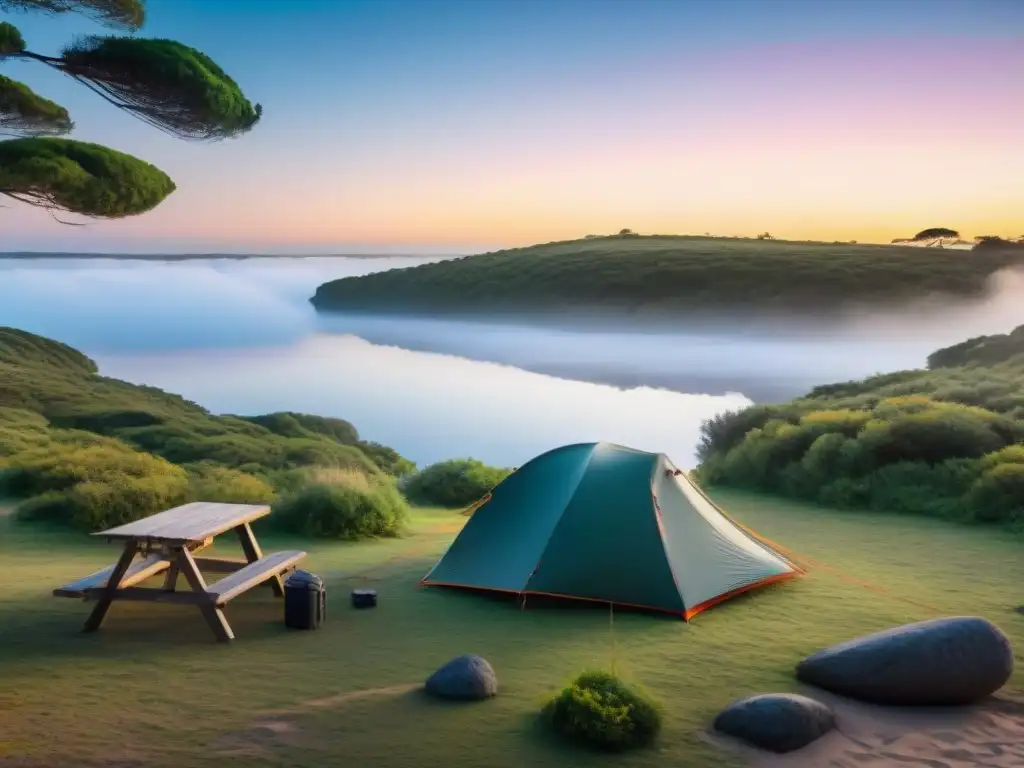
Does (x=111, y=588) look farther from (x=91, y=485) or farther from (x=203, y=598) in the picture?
(x=91, y=485)

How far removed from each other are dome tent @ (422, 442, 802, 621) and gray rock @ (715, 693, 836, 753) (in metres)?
2.56

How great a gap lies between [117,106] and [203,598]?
889cm

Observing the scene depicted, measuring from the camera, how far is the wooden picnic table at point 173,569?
7.93 metres

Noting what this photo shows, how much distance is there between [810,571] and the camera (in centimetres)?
1109

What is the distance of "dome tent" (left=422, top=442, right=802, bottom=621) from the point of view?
9.34m

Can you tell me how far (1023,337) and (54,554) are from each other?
28.4 metres

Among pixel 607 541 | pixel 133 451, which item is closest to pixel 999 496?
pixel 607 541

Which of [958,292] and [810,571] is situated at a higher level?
[958,292]

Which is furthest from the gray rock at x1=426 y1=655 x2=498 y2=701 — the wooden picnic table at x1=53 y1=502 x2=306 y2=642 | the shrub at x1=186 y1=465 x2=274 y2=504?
the shrub at x1=186 y1=465 x2=274 y2=504

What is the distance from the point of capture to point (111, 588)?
8180 millimetres

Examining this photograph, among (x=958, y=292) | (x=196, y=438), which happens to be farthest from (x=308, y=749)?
(x=958, y=292)

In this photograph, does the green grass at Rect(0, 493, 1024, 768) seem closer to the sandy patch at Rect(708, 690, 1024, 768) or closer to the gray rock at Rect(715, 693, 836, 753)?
the gray rock at Rect(715, 693, 836, 753)

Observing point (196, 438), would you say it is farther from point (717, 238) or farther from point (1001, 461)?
point (717, 238)

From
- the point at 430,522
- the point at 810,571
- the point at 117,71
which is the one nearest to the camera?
the point at 810,571
